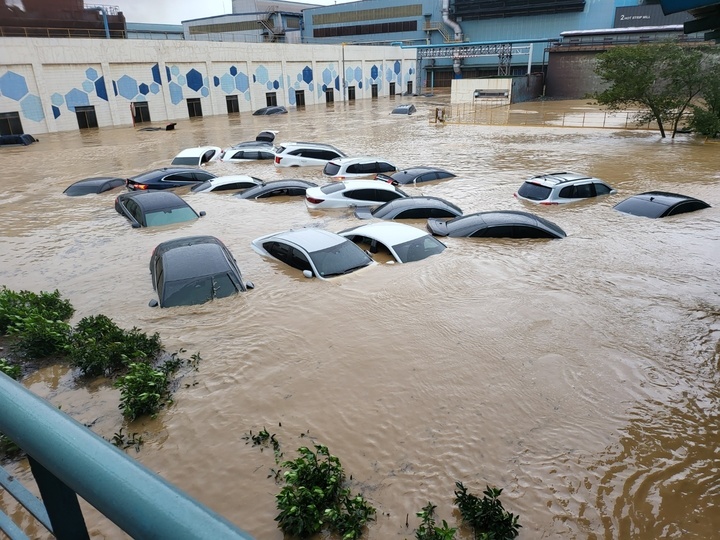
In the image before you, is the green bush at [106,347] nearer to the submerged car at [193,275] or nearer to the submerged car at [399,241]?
the submerged car at [193,275]

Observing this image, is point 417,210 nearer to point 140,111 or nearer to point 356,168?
point 356,168

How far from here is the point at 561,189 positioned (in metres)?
16.9

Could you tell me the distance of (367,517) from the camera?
5.33m

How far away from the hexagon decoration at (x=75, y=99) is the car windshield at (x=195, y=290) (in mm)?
34596

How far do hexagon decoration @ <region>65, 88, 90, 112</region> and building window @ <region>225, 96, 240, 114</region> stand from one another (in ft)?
44.0

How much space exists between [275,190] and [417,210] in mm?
5608

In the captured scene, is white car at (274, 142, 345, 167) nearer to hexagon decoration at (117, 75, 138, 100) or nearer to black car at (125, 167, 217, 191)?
black car at (125, 167, 217, 191)

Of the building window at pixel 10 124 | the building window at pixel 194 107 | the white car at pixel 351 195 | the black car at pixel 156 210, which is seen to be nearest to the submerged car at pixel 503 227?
the white car at pixel 351 195

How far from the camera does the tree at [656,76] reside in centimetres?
2858

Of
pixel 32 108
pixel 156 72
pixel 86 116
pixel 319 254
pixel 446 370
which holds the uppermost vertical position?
pixel 156 72

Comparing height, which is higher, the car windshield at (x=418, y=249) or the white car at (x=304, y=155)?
the white car at (x=304, y=155)

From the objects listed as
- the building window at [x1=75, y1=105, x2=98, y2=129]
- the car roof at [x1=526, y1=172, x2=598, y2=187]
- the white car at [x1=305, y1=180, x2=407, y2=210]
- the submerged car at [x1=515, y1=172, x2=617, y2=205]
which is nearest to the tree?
the submerged car at [x1=515, y1=172, x2=617, y2=205]

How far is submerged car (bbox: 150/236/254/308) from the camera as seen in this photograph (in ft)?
31.7

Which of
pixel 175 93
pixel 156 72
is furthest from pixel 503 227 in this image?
pixel 175 93
